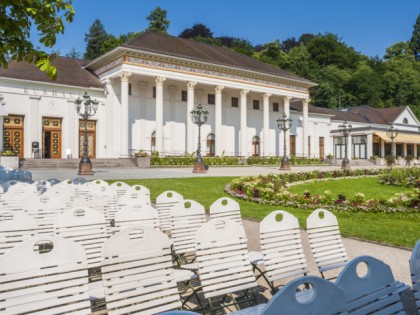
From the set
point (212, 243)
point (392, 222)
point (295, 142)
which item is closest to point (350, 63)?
point (295, 142)

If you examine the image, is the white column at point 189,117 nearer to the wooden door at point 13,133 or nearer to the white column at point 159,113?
the white column at point 159,113

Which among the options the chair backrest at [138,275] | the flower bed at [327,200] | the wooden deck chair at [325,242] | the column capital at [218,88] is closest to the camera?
the chair backrest at [138,275]

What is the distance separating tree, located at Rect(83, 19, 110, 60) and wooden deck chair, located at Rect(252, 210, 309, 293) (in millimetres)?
72615

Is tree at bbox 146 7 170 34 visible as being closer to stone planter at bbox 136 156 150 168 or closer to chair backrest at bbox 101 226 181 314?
stone planter at bbox 136 156 150 168

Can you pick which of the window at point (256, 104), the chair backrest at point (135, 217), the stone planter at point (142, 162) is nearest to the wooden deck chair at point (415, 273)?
the chair backrest at point (135, 217)

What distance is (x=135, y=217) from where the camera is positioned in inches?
219

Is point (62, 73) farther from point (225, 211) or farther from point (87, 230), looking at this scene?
point (87, 230)

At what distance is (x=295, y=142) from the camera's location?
182 ft

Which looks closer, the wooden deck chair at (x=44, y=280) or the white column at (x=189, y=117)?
the wooden deck chair at (x=44, y=280)

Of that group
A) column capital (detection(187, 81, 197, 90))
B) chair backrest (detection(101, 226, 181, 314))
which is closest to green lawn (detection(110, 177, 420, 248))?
chair backrest (detection(101, 226, 181, 314))

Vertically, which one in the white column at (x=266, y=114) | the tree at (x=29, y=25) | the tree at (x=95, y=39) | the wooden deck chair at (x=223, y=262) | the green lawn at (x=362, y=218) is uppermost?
the tree at (x=95, y=39)

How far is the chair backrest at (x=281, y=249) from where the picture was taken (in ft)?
14.4

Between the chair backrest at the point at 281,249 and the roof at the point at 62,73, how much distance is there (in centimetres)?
3497

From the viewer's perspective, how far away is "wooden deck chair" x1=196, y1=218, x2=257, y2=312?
3.88 metres
